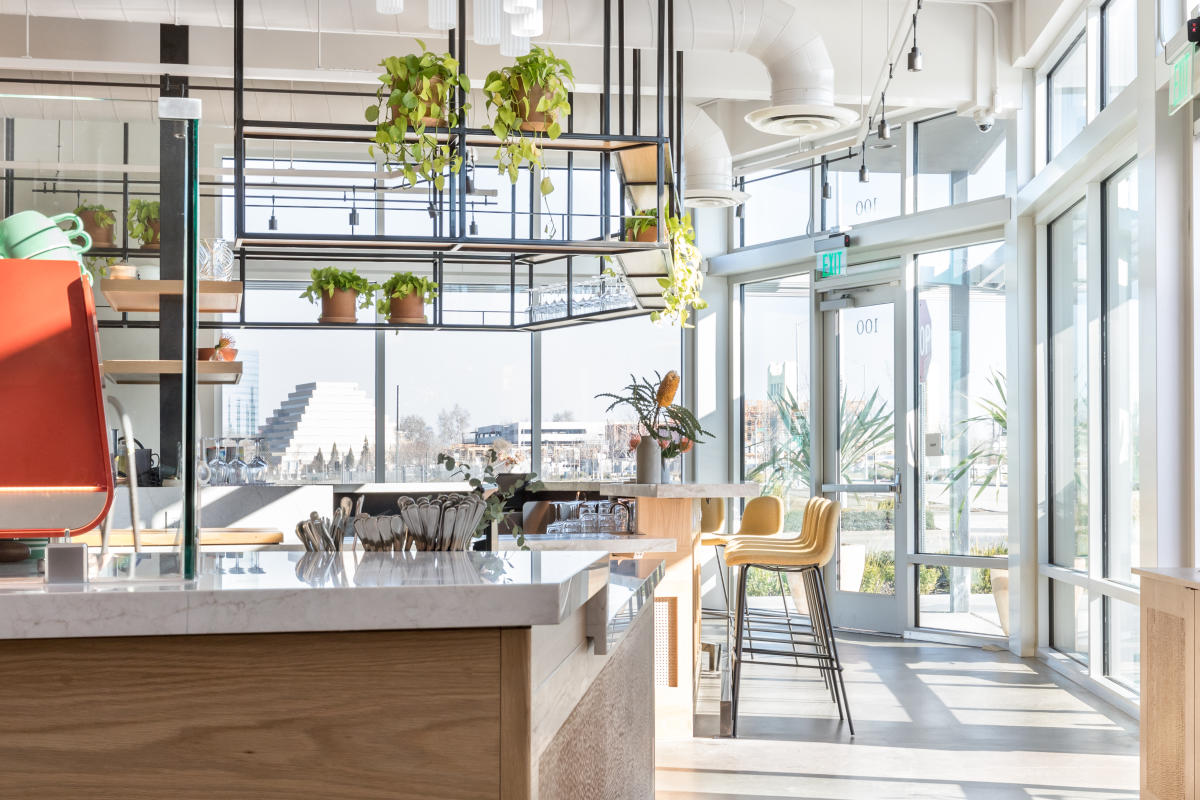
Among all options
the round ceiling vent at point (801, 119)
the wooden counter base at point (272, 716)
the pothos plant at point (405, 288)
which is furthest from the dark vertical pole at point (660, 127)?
the wooden counter base at point (272, 716)

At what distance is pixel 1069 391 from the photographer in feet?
21.9

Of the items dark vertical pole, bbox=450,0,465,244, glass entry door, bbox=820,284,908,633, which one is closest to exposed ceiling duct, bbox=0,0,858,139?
dark vertical pole, bbox=450,0,465,244

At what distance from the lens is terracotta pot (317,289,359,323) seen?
264 inches

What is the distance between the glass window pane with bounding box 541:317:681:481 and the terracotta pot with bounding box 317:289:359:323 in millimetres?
3018

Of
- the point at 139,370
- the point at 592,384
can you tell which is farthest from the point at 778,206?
the point at 139,370

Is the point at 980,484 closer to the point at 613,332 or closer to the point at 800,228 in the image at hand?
the point at 800,228

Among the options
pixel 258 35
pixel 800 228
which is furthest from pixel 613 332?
pixel 258 35

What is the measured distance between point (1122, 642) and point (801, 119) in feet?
9.99

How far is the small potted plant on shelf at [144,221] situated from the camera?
5.34 ft

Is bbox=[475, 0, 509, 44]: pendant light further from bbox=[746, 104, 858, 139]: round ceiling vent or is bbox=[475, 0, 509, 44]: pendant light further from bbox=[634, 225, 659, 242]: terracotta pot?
bbox=[746, 104, 858, 139]: round ceiling vent

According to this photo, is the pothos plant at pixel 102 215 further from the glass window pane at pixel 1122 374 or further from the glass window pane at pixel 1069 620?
the glass window pane at pixel 1069 620

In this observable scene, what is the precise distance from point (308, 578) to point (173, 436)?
0.28m

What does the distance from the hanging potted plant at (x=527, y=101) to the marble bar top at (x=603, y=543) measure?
1.52 m

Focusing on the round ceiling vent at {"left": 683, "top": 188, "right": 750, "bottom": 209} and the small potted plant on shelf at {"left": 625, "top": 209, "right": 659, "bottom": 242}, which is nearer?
the small potted plant on shelf at {"left": 625, "top": 209, "right": 659, "bottom": 242}
